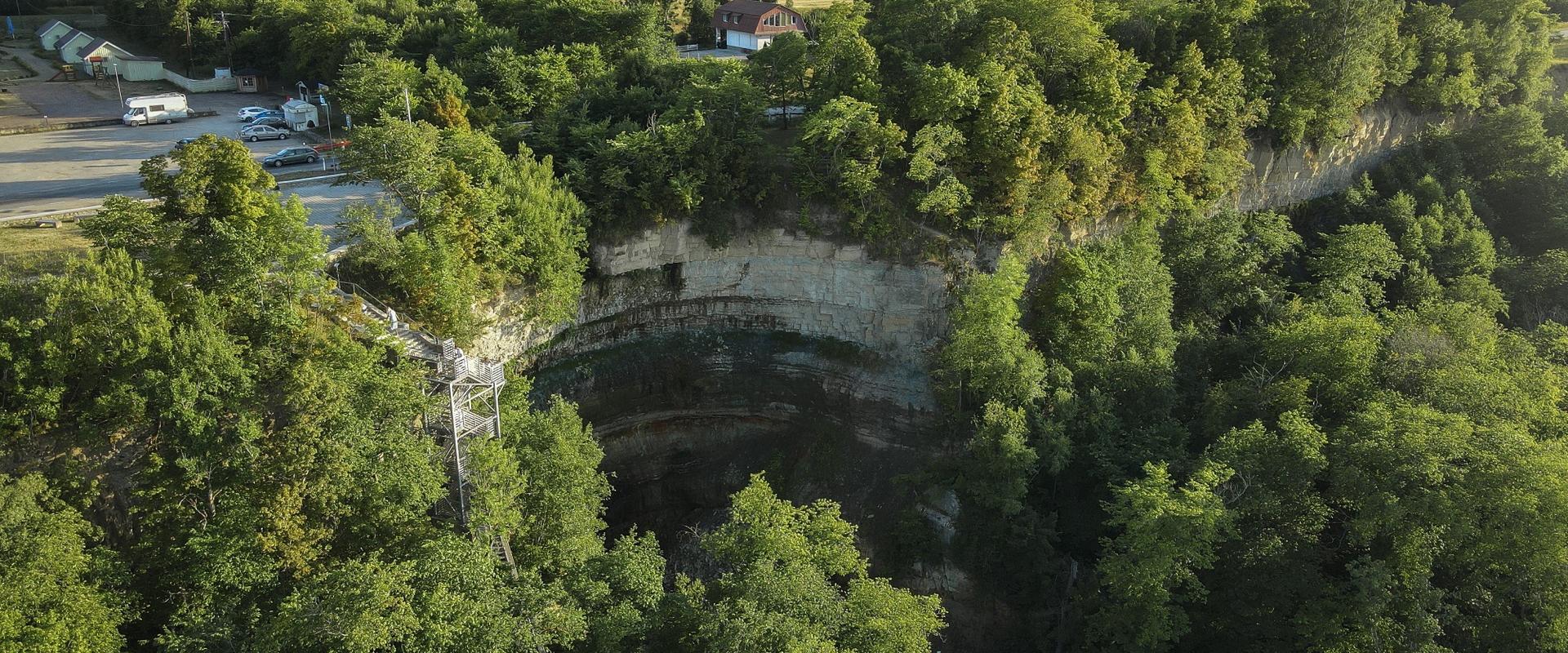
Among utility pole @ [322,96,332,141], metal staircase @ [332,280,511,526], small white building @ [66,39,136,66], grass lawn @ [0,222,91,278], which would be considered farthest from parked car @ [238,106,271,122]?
metal staircase @ [332,280,511,526]

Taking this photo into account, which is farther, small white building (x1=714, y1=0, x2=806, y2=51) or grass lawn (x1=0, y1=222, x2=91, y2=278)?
small white building (x1=714, y1=0, x2=806, y2=51)

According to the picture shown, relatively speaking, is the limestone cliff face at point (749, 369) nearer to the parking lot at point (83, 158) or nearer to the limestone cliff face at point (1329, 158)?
the limestone cliff face at point (1329, 158)

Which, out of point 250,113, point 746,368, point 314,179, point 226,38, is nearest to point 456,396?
point 746,368

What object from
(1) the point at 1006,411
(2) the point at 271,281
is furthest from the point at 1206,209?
(2) the point at 271,281

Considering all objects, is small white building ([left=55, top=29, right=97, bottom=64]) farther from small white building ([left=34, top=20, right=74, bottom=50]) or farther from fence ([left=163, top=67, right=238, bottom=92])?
fence ([left=163, top=67, right=238, bottom=92])

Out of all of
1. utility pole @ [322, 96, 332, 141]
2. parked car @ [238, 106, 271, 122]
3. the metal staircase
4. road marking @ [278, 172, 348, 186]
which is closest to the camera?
the metal staircase

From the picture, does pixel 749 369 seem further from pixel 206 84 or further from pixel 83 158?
pixel 206 84

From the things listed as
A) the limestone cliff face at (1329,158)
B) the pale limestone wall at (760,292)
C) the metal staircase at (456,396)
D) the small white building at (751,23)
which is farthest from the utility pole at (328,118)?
the limestone cliff face at (1329,158)

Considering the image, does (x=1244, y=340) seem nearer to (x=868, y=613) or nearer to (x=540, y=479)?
(x=868, y=613)

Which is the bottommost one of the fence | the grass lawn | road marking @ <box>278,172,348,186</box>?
the grass lawn
